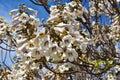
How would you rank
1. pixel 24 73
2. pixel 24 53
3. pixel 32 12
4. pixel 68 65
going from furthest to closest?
pixel 24 73 → pixel 32 12 → pixel 68 65 → pixel 24 53

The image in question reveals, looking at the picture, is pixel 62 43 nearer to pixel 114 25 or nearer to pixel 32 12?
pixel 32 12

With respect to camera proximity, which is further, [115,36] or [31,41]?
[115,36]

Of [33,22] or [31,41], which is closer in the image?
[31,41]

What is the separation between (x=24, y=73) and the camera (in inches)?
239

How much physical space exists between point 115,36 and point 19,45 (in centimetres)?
441

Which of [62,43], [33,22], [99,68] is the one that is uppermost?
[33,22]

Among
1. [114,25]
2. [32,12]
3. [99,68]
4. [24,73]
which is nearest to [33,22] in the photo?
[32,12]

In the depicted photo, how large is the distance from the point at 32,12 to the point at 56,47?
6.04ft

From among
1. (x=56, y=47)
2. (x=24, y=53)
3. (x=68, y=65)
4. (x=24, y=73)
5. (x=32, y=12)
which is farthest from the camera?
(x=24, y=73)

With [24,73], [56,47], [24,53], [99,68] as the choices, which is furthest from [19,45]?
[24,73]

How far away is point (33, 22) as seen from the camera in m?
4.65

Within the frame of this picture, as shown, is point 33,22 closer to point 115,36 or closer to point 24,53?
point 24,53

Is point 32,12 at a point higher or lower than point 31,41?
higher

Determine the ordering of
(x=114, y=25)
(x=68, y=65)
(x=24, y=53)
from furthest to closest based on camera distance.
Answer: (x=114, y=25) < (x=68, y=65) < (x=24, y=53)
